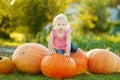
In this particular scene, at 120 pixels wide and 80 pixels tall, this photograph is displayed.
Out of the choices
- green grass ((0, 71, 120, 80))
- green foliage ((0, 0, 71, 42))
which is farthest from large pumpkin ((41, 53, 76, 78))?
green foliage ((0, 0, 71, 42))

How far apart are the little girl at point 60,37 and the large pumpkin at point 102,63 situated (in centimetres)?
50

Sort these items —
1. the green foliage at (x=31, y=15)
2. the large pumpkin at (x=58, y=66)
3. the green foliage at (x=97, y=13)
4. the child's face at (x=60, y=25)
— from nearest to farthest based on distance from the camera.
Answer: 1. the large pumpkin at (x=58, y=66)
2. the child's face at (x=60, y=25)
3. the green foliage at (x=31, y=15)
4. the green foliage at (x=97, y=13)

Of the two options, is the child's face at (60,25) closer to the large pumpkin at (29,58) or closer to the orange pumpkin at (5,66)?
the large pumpkin at (29,58)

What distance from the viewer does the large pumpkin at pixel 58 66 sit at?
6.16m

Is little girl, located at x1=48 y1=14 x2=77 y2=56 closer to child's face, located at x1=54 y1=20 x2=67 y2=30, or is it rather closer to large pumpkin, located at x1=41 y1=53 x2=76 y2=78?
child's face, located at x1=54 y1=20 x2=67 y2=30

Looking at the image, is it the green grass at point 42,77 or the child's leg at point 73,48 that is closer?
the green grass at point 42,77

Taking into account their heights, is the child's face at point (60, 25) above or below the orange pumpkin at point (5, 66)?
above

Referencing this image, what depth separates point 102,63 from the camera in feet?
22.2

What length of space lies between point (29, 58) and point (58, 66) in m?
0.67

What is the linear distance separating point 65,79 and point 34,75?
64 cm

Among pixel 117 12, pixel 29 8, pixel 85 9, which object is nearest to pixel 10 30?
pixel 29 8

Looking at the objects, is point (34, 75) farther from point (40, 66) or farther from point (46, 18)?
point (46, 18)

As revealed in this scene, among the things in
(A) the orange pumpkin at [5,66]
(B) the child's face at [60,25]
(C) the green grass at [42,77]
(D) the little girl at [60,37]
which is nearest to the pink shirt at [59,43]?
(D) the little girl at [60,37]

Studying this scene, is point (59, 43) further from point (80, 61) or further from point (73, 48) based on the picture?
point (80, 61)
